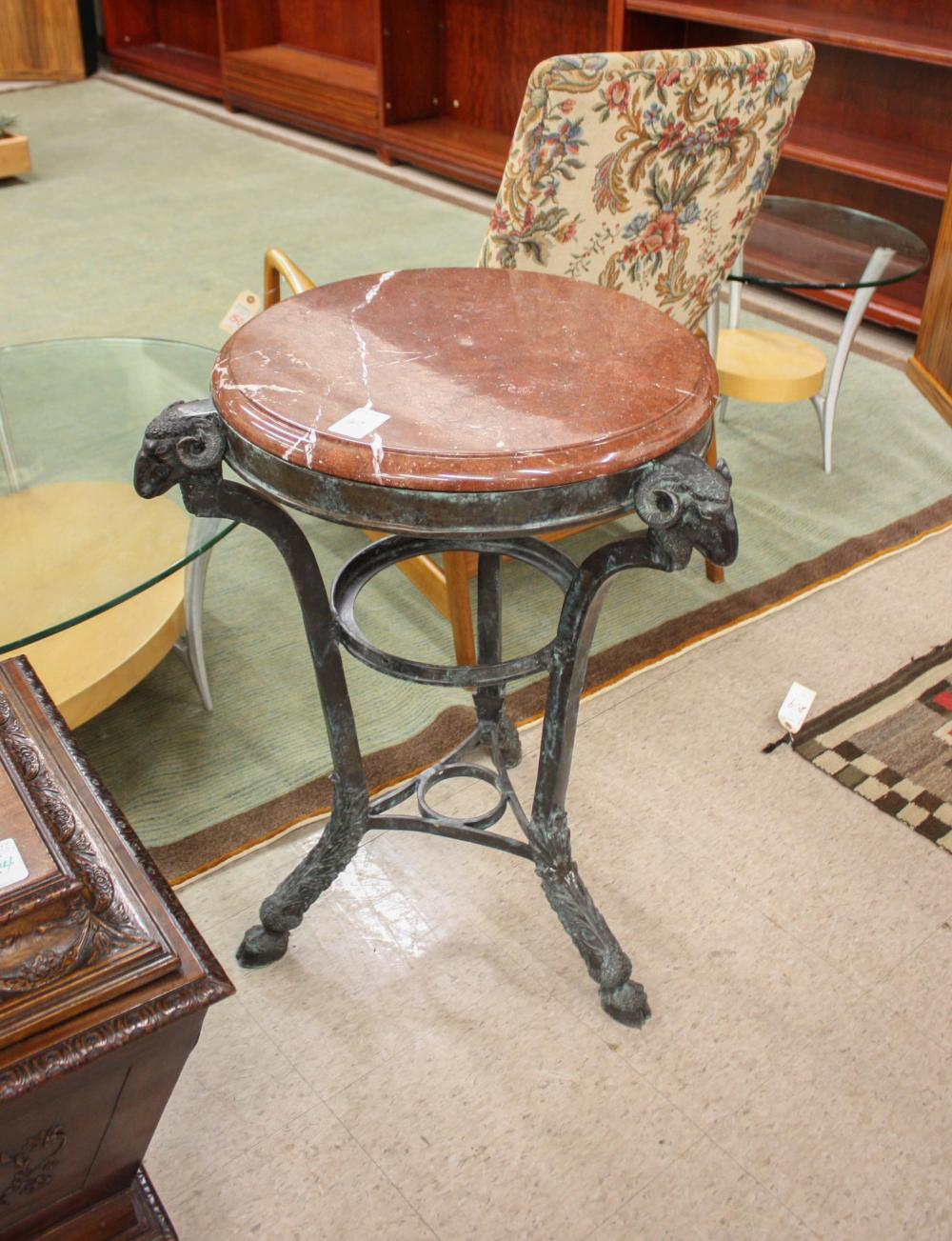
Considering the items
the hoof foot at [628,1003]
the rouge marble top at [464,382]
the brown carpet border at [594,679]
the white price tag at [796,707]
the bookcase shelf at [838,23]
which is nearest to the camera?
the rouge marble top at [464,382]

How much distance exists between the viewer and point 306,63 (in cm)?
589

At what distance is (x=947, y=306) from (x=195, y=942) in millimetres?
2848

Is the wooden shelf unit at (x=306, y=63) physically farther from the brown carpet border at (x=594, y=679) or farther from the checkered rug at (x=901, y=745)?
the checkered rug at (x=901, y=745)

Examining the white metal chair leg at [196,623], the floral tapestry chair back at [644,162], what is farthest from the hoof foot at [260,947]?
the floral tapestry chair back at [644,162]

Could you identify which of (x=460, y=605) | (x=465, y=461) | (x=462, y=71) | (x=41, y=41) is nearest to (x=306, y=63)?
(x=462, y=71)

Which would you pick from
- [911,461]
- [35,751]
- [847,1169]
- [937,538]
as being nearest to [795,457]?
[911,461]

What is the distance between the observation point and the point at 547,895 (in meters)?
1.56

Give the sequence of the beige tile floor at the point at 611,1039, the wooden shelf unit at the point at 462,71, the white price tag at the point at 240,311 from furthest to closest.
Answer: the wooden shelf unit at the point at 462,71 → the white price tag at the point at 240,311 → the beige tile floor at the point at 611,1039

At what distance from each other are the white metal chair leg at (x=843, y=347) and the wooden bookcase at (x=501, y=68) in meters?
0.79

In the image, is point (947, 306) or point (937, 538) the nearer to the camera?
point (937, 538)

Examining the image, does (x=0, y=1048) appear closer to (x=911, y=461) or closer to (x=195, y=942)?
(x=195, y=942)

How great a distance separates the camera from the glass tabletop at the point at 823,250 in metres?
2.58

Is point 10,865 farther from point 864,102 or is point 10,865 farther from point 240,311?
point 864,102

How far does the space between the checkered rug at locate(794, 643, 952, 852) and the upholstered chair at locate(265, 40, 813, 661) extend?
0.67 meters
